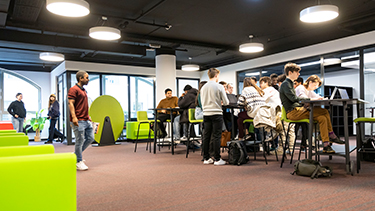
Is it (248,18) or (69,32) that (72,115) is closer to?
(69,32)

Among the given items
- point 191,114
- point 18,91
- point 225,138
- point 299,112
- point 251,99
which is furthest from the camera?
point 18,91

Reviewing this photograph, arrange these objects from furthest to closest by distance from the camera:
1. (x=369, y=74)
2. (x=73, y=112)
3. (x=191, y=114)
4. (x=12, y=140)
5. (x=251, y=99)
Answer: (x=369, y=74) < (x=191, y=114) < (x=251, y=99) < (x=73, y=112) < (x=12, y=140)

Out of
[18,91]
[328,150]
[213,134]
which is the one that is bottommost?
[328,150]

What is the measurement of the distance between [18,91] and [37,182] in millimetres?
11570

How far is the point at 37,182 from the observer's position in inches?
47.6

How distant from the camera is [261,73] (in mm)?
9641

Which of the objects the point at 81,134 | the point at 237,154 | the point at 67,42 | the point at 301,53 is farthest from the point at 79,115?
the point at 301,53

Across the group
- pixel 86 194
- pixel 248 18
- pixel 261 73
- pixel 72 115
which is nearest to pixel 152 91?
pixel 261 73

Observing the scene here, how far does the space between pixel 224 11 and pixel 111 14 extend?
8.06 ft

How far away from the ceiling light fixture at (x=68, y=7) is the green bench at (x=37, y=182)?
3672 mm

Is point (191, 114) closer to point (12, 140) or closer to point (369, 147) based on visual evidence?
point (369, 147)

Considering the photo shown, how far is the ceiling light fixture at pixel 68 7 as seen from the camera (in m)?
4.27

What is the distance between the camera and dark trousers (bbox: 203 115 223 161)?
4527 millimetres

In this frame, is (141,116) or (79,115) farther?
(141,116)
